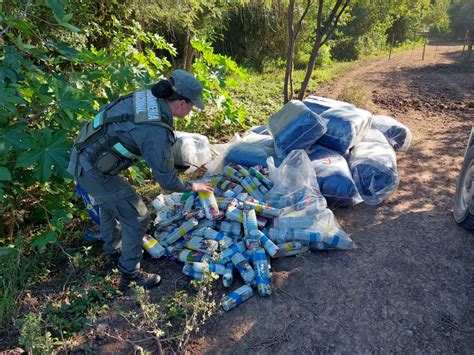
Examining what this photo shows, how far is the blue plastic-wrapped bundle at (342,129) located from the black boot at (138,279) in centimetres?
246

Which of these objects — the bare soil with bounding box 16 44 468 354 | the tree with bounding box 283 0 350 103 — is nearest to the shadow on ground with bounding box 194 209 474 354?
the bare soil with bounding box 16 44 468 354

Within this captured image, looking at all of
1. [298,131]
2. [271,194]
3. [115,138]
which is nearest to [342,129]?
[298,131]

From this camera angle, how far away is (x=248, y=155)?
4176 mm

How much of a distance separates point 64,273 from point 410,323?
8.56 ft

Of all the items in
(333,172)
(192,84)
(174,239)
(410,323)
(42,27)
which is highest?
(42,27)

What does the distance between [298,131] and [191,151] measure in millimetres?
1290

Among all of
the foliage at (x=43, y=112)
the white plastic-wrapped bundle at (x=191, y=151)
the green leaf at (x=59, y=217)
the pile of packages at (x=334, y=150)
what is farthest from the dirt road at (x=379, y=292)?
the white plastic-wrapped bundle at (x=191, y=151)

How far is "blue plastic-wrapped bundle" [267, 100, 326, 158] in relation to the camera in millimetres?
4008

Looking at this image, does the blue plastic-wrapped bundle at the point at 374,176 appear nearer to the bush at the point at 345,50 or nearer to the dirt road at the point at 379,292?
the dirt road at the point at 379,292

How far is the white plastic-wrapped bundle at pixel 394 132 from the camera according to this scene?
4.96m

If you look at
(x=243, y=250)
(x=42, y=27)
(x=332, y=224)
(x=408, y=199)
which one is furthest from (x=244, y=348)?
(x=42, y=27)

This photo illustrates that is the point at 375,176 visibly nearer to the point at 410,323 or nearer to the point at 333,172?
the point at 333,172

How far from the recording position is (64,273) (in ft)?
9.74

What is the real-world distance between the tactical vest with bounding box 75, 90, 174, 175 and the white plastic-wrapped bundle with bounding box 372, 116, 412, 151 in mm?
3548
